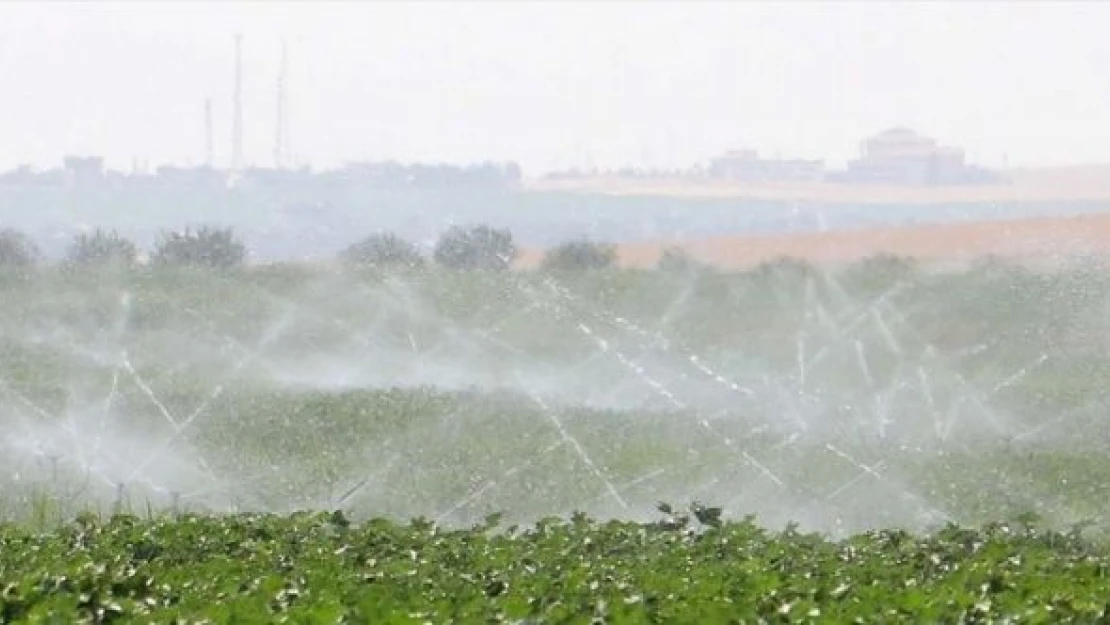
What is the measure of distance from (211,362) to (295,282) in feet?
20.3

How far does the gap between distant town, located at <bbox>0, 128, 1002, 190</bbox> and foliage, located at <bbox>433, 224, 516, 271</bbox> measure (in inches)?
281

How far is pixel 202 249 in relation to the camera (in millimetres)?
35750

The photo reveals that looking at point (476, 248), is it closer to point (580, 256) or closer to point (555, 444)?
point (580, 256)

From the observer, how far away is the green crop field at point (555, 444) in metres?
7.82

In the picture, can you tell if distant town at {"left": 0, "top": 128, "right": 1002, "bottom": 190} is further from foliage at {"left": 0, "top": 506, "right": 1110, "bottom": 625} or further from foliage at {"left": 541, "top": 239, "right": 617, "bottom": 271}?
foliage at {"left": 0, "top": 506, "right": 1110, "bottom": 625}

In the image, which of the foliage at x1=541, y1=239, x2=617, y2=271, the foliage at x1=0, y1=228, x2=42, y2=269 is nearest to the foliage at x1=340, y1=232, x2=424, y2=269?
the foliage at x1=541, y1=239, x2=617, y2=271

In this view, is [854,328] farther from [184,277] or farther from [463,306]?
[184,277]

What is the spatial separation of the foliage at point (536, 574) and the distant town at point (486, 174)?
32.3 m

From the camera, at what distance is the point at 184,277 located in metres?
30.4

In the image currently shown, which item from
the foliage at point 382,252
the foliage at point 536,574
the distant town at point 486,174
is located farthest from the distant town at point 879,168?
the foliage at point 536,574

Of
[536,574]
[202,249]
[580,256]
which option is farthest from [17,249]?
[536,574]

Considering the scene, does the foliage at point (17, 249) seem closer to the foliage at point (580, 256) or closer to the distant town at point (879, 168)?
the foliage at point (580, 256)

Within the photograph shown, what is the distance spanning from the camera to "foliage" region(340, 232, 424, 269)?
35209mm

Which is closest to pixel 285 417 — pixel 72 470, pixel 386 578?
pixel 72 470
